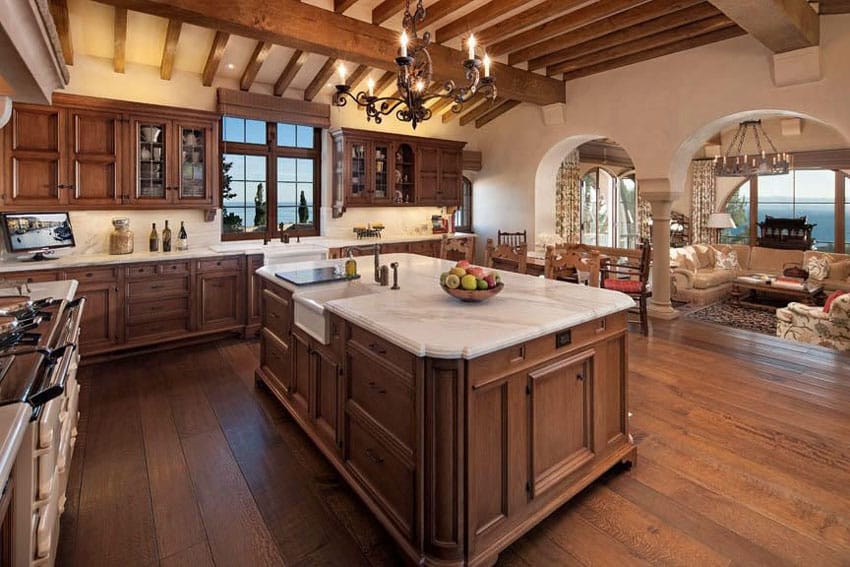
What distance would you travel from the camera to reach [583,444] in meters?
2.25

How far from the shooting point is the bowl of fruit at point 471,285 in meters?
2.29

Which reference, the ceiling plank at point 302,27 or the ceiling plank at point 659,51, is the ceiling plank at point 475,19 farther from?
the ceiling plank at point 659,51

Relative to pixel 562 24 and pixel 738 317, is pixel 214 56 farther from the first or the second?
pixel 738 317

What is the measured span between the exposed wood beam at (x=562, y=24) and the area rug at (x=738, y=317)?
3841mm

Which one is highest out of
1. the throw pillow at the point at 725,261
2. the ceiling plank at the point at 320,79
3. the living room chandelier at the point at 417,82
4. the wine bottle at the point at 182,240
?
the ceiling plank at the point at 320,79

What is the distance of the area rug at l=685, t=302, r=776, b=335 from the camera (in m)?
6.18

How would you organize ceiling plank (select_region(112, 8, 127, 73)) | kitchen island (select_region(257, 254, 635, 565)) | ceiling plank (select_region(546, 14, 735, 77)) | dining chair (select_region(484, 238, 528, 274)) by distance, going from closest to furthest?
kitchen island (select_region(257, 254, 635, 565)) → dining chair (select_region(484, 238, 528, 274)) → ceiling plank (select_region(112, 8, 127, 73)) → ceiling plank (select_region(546, 14, 735, 77))

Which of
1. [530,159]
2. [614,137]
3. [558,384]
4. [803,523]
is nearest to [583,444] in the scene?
[558,384]

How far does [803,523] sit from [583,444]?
0.97 meters

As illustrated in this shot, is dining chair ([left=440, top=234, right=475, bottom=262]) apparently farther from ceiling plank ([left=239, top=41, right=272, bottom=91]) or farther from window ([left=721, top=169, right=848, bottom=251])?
window ([left=721, top=169, right=848, bottom=251])

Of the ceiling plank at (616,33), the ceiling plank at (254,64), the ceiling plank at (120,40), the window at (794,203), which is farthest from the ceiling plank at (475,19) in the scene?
the window at (794,203)

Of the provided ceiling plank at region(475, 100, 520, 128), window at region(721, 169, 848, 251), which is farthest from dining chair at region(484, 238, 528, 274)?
window at region(721, 169, 848, 251)

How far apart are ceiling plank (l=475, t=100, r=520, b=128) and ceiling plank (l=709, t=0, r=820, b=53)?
351 centimetres

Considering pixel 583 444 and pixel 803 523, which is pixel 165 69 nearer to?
pixel 583 444
